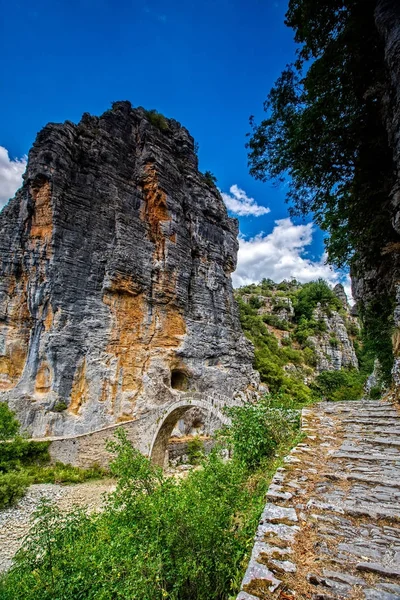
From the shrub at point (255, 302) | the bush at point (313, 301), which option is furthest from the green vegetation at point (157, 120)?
the bush at point (313, 301)


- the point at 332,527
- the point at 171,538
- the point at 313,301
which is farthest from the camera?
the point at 313,301

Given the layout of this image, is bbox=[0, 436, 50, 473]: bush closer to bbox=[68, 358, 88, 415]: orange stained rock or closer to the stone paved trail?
bbox=[68, 358, 88, 415]: orange stained rock

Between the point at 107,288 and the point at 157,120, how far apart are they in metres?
17.5

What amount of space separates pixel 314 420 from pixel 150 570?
3.50m

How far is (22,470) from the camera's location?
40.8 ft

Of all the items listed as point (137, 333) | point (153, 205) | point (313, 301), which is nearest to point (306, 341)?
point (313, 301)

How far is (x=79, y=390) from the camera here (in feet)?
55.8

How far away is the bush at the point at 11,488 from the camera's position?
35.1ft

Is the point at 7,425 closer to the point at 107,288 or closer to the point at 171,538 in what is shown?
the point at 107,288

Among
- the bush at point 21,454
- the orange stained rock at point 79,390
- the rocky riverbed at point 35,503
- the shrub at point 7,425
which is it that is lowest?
the rocky riverbed at point 35,503

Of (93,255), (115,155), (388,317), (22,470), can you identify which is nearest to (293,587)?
(388,317)

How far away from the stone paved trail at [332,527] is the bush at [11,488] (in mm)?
12542

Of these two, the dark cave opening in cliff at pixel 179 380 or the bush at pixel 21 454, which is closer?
the bush at pixel 21 454

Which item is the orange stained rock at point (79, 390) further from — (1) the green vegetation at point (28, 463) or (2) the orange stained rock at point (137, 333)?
(1) the green vegetation at point (28, 463)
